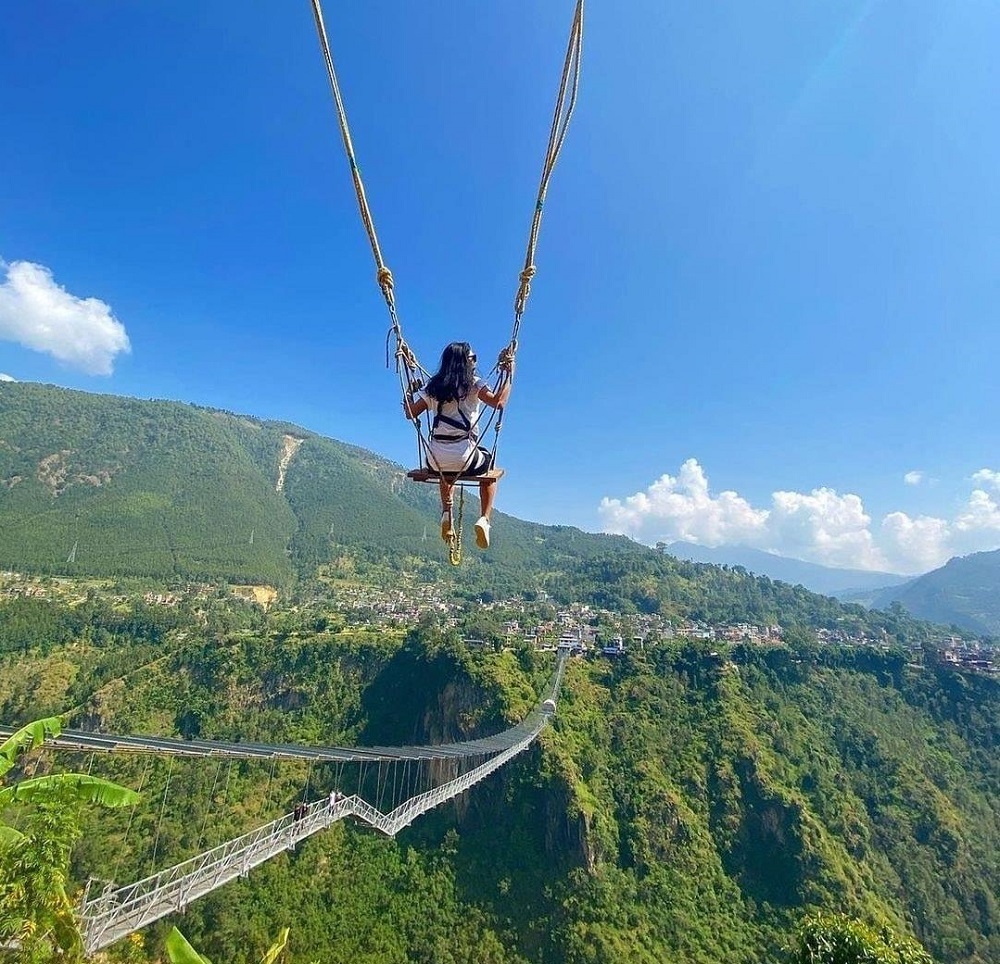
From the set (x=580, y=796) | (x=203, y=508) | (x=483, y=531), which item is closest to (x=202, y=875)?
(x=483, y=531)

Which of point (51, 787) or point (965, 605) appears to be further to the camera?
point (965, 605)

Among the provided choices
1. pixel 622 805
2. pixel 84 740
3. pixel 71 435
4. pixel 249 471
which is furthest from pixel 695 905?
pixel 71 435

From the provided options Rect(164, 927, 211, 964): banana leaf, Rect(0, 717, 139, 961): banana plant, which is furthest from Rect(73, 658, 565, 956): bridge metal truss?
Rect(164, 927, 211, 964): banana leaf

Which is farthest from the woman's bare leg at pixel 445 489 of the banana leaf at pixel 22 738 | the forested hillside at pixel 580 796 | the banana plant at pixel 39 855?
the forested hillside at pixel 580 796

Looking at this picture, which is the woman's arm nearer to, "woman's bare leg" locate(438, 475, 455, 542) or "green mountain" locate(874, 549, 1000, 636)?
"woman's bare leg" locate(438, 475, 455, 542)

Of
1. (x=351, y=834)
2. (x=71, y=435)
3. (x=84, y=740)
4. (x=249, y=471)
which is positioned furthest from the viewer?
(x=249, y=471)

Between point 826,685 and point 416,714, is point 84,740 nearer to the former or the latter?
point 416,714

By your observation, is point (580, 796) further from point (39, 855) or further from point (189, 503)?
point (189, 503)
